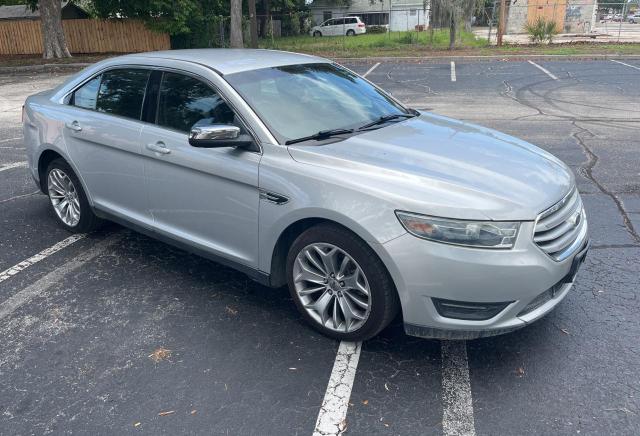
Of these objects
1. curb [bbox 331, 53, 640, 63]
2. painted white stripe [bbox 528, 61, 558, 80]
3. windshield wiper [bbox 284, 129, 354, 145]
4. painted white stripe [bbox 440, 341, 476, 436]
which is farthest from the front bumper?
curb [bbox 331, 53, 640, 63]

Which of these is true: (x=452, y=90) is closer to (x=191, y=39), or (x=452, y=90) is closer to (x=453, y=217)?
(x=453, y=217)

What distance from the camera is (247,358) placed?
3.27 meters

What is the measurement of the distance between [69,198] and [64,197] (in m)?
0.08

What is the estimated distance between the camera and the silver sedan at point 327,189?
291 centimetres

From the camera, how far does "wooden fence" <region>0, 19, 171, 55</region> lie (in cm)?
2780

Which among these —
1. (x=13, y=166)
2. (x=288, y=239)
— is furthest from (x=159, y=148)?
(x=13, y=166)

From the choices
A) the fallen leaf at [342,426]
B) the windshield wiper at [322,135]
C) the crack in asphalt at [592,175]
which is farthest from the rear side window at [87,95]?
the crack in asphalt at [592,175]

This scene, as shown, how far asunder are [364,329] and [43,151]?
3.57 metres

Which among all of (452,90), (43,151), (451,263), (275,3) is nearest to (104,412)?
(451,263)

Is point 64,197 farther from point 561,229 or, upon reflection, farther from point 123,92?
point 561,229

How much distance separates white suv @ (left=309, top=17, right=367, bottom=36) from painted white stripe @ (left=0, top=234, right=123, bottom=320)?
44.4m

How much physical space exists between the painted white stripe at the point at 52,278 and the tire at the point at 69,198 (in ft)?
0.80

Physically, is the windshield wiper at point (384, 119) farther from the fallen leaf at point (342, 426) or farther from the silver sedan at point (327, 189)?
the fallen leaf at point (342, 426)

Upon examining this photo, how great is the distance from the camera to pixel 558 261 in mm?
3018
